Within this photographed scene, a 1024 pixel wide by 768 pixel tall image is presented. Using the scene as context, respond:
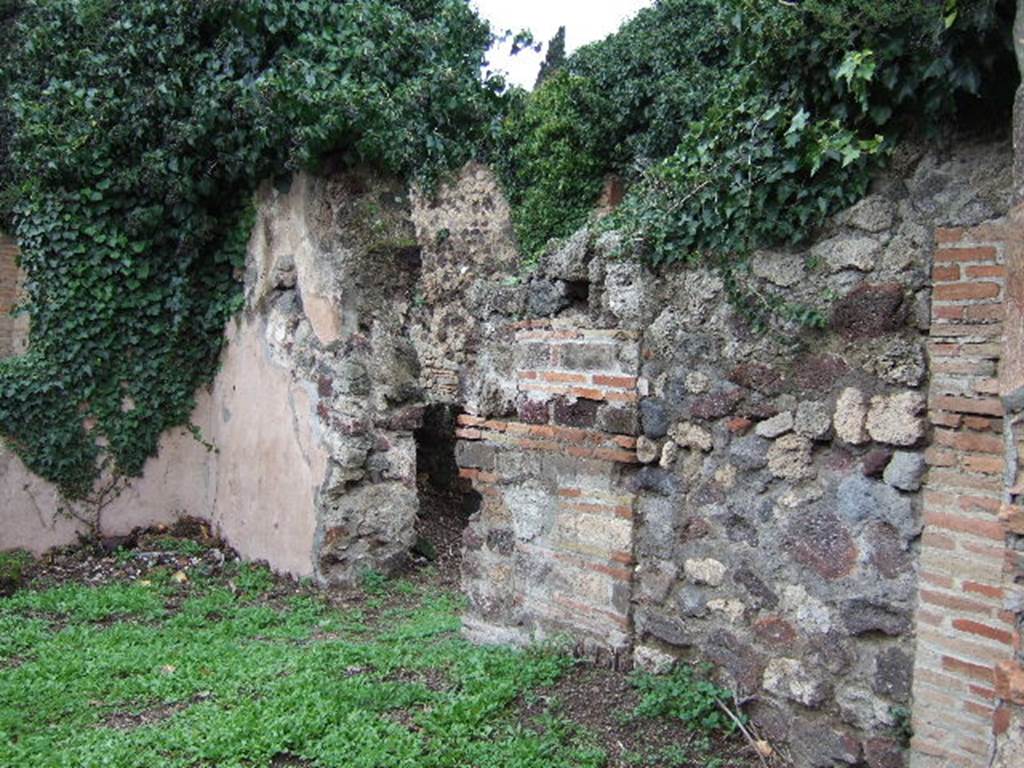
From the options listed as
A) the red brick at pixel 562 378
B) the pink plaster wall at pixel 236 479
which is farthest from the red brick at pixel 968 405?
the pink plaster wall at pixel 236 479

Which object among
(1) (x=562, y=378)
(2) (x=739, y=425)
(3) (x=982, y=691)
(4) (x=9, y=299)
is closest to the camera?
(3) (x=982, y=691)

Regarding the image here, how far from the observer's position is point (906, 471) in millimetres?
2775

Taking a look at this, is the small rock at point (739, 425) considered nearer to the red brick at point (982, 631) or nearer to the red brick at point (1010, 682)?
the red brick at point (982, 631)

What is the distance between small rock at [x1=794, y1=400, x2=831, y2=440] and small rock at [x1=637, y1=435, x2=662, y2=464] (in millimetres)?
666

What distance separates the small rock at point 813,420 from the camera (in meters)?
3.01

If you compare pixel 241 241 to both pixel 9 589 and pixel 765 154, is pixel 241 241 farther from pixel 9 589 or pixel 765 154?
pixel 765 154

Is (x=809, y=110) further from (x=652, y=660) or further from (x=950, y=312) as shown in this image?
(x=652, y=660)

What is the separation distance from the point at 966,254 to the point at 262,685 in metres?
3.38

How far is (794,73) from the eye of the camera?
305 centimetres

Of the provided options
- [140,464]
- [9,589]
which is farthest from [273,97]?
[9,589]

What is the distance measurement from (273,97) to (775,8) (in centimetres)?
401

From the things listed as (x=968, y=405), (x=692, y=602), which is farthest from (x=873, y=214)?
(x=692, y=602)

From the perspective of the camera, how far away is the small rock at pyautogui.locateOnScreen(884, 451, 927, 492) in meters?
2.75

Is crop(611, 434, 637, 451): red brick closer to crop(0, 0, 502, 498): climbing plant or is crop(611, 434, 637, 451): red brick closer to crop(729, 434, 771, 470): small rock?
crop(729, 434, 771, 470): small rock
